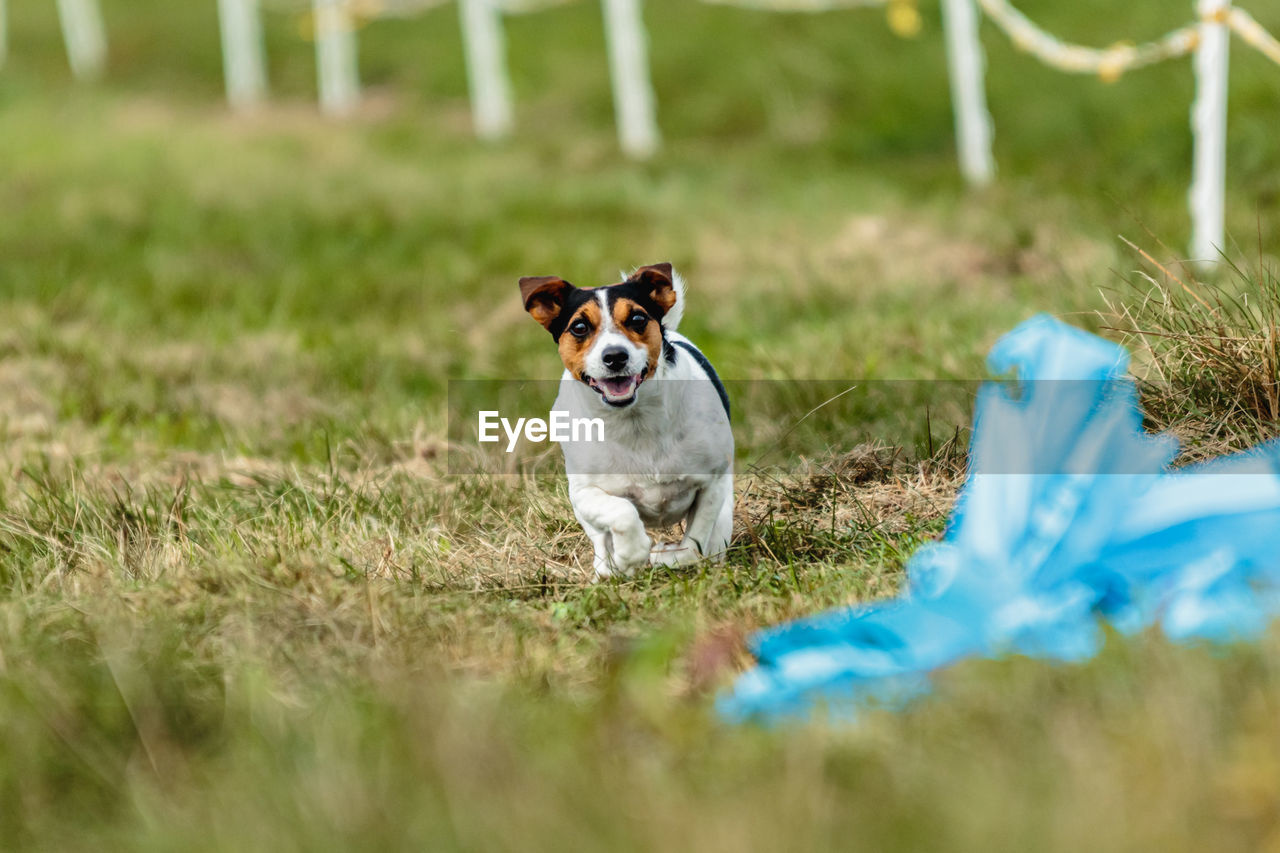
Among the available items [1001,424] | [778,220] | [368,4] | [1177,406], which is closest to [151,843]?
[1001,424]

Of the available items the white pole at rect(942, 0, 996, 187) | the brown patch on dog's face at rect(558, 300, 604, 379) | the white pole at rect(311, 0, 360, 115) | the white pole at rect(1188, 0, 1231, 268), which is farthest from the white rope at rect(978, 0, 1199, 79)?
the white pole at rect(311, 0, 360, 115)

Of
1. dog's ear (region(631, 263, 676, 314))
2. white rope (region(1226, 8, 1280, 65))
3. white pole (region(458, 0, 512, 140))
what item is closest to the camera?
dog's ear (region(631, 263, 676, 314))

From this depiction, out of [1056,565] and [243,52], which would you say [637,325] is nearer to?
[1056,565]

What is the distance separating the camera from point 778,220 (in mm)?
8617

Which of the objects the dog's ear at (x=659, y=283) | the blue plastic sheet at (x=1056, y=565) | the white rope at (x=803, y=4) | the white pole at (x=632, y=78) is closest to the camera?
the blue plastic sheet at (x=1056, y=565)

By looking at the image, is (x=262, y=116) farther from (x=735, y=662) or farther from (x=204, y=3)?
(x=735, y=662)

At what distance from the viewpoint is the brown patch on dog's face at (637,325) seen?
3.35 metres

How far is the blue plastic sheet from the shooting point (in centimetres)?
248

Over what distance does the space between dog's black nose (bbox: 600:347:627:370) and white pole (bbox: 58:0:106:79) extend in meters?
16.6

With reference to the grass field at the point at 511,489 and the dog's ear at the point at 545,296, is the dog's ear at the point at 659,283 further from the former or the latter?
the grass field at the point at 511,489

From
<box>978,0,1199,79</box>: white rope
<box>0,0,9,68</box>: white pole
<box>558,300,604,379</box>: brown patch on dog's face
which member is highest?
<box>0,0,9,68</box>: white pole

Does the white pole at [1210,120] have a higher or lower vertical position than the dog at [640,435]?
higher

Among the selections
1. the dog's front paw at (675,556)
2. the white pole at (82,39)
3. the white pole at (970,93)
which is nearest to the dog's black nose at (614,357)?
the dog's front paw at (675,556)

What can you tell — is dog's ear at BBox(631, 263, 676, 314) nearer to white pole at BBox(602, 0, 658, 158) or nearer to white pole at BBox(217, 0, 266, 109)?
white pole at BBox(602, 0, 658, 158)
